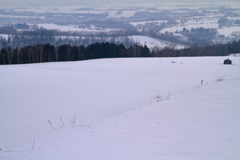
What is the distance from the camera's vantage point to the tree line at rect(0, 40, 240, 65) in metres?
47.4

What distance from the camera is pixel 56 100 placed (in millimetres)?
13359

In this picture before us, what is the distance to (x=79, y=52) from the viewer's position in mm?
56844

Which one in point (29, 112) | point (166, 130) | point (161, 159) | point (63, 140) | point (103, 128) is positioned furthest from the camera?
point (29, 112)

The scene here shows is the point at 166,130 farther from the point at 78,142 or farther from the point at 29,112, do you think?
the point at 29,112

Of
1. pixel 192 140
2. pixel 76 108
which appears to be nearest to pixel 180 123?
pixel 192 140

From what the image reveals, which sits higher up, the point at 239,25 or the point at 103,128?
the point at 239,25

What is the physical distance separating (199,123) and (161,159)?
2.35 meters

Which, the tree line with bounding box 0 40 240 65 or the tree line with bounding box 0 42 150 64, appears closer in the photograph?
the tree line with bounding box 0 42 150 64

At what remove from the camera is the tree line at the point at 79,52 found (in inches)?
1868

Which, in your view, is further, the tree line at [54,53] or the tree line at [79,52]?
the tree line at [79,52]

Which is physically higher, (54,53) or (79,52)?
(79,52)

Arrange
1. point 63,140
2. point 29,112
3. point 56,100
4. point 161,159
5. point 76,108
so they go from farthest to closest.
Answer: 1. point 56,100
2. point 76,108
3. point 29,112
4. point 63,140
5. point 161,159

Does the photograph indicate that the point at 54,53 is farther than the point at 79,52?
No

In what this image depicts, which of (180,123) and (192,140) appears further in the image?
(180,123)
